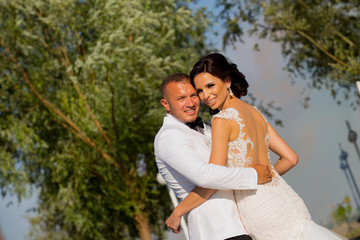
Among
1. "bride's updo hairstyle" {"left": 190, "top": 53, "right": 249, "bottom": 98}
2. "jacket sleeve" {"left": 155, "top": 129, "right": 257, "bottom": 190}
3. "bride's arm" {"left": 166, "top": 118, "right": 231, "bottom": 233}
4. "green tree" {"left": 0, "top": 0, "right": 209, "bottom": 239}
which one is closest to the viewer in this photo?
"jacket sleeve" {"left": 155, "top": 129, "right": 257, "bottom": 190}

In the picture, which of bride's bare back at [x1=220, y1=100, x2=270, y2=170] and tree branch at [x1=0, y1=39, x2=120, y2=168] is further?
tree branch at [x1=0, y1=39, x2=120, y2=168]

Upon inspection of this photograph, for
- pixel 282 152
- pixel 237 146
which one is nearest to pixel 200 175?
pixel 237 146

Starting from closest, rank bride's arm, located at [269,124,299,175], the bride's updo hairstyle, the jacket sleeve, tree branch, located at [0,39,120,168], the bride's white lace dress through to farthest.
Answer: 1. the jacket sleeve
2. the bride's white lace dress
3. the bride's updo hairstyle
4. bride's arm, located at [269,124,299,175]
5. tree branch, located at [0,39,120,168]

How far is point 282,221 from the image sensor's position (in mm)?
3568

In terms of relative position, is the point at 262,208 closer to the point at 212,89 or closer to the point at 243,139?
the point at 243,139

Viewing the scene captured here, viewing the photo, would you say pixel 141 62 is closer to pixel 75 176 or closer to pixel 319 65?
pixel 75 176

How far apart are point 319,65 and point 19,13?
1035 cm

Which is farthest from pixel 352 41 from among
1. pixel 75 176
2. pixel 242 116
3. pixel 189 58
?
pixel 242 116

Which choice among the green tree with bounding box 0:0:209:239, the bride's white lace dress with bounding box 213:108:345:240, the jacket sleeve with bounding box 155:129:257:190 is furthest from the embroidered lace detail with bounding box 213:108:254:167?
the green tree with bounding box 0:0:209:239

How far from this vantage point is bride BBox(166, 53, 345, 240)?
3.47 meters

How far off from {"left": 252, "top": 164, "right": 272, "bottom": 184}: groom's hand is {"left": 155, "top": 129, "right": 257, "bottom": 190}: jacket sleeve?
7cm

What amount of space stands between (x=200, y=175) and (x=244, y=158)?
1.40 ft

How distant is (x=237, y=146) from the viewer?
353cm

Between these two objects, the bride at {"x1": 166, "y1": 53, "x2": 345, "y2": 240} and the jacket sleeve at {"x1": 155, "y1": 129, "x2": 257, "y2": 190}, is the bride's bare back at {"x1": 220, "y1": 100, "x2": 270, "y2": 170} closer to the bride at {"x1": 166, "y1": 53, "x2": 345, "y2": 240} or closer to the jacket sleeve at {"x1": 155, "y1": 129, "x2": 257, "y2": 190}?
the bride at {"x1": 166, "y1": 53, "x2": 345, "y2": 240}
